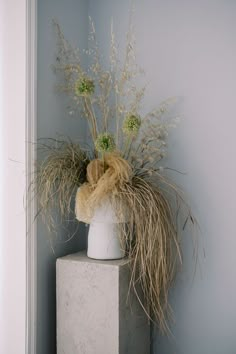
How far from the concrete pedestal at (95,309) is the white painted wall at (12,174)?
16cm

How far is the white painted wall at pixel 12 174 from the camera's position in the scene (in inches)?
70.1

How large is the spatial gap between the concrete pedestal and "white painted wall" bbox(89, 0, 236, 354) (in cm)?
26

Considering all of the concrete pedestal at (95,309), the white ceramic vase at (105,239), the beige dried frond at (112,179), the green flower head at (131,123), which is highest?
the green flower head at (131,123)

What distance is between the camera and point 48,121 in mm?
1890

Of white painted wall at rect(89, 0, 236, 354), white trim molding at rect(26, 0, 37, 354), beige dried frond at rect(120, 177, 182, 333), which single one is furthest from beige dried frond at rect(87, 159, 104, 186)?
white painted wall at rect(89, 0, 236, 354)

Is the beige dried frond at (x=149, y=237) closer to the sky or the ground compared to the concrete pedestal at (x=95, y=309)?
closer to the sky

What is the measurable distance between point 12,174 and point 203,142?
2.61 feet

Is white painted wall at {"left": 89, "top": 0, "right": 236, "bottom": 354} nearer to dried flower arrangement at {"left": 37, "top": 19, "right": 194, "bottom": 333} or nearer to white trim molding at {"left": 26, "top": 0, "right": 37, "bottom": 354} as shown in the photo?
dried flower arrangement at {"left": 37, "top": 19, "right": 194, "bottom": 333}

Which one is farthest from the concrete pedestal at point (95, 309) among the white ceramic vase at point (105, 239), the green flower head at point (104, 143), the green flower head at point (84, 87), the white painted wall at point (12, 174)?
the green flower head at point (84, 87)

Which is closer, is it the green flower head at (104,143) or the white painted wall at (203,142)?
the green flower head at (104,143)

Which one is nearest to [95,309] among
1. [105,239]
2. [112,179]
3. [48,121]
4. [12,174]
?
[105,239]

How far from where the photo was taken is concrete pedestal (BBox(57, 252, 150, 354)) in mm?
1693

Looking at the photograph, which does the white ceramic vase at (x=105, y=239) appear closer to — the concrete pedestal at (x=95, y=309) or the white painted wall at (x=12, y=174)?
the concrete pedestal at (x=95, y=309)

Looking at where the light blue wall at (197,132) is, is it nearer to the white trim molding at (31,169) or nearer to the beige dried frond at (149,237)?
the white trim molding at (31,169)
